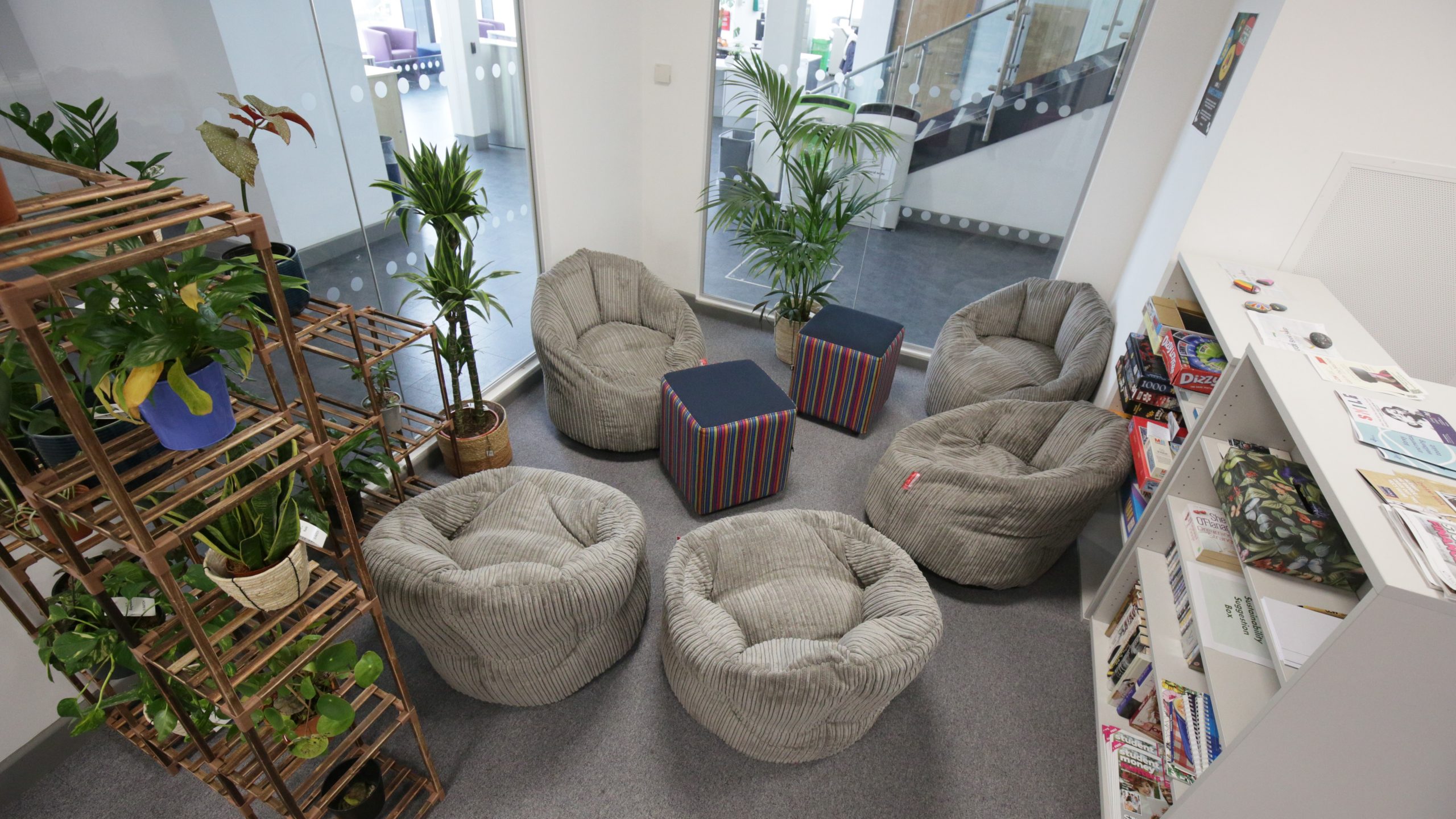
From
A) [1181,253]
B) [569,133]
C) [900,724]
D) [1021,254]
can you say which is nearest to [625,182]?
[569,133]

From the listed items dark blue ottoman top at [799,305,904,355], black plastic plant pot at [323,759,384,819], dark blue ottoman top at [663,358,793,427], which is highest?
dark blue ottoman top at [799,305,904,355]

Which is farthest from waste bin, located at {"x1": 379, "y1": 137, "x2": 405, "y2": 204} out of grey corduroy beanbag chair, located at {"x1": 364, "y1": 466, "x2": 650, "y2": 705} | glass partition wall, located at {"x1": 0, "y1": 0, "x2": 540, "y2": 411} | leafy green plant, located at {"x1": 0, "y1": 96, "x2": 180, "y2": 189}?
grey corduroy beanbag chair, located at {"x1": 364, "y1": 466, "x2": 650, "y2": 705}

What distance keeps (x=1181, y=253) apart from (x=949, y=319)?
4.23ft

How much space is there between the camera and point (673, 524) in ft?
9.86

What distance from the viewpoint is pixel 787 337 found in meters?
4.22

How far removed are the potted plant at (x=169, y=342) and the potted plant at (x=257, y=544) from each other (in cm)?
16

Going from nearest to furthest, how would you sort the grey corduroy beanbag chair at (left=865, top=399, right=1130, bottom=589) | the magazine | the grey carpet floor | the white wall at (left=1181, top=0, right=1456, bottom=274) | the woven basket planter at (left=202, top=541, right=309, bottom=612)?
the woven basket planter at (left=202, top=541, right=309, bottom=612)
the magazine
the grey carpet floor
the white wall at (left=1181, top=0, right=1456, bottom=274)
the grey corduroy beanbag chair at (left=865, top=399, right=1130, bottom=589)

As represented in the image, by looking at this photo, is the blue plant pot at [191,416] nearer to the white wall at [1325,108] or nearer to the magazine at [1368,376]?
the magazine at [1368,376]

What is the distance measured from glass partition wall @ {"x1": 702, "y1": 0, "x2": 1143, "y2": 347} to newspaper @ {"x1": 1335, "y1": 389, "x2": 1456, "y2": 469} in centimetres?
230

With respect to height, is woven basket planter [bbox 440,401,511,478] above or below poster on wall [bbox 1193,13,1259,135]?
below

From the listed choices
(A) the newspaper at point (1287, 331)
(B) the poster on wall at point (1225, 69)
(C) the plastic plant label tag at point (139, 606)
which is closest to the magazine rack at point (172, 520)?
(C) the plastic plant label tag at point (139, 606)

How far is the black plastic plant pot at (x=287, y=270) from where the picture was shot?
74.7 inches

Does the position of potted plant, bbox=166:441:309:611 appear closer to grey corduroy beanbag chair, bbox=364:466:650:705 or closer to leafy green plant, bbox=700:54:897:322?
grey corduroy beanbag chair, bbox=364:466:650:705

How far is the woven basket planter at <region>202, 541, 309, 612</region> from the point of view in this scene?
52.4 inches
